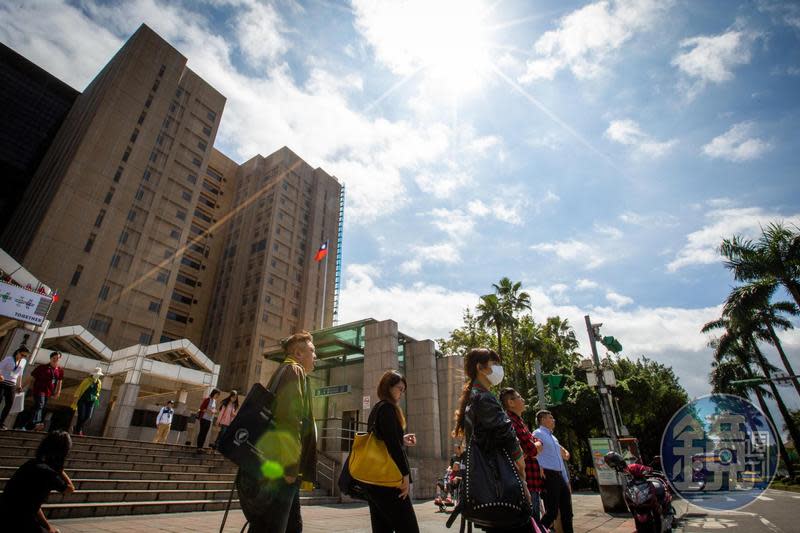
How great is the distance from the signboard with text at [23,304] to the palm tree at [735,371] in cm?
4394

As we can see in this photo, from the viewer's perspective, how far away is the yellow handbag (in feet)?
9.73

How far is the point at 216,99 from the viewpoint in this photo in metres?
50.6

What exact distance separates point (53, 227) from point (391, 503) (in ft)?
138

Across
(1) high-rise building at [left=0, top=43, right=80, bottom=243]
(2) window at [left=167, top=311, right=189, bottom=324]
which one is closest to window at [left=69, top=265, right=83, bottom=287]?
(1) high-rise building at [left=0, top=43, right=80, bottom=243]

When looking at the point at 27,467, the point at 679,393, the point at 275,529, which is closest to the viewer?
the point at 275,529

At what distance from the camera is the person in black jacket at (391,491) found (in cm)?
289

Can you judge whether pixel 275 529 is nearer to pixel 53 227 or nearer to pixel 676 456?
pixel 676 456

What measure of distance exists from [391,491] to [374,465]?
23 cm

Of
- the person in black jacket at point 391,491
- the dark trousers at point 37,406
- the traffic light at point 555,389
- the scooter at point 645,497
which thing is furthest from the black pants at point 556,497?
the dark trousers at point 37,406

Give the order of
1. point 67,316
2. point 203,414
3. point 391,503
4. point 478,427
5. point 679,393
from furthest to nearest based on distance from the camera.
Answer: point 679,393
point 67,316
point 203,414
point 391,503
point 478,427

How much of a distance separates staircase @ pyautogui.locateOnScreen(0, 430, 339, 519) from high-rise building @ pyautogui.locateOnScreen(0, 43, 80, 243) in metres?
43.1

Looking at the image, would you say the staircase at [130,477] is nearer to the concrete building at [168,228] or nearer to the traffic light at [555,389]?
the traffic light at [555,389]

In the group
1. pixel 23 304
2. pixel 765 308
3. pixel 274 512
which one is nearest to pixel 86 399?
pixel 23 304

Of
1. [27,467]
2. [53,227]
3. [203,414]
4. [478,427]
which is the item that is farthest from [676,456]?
[53,227]
